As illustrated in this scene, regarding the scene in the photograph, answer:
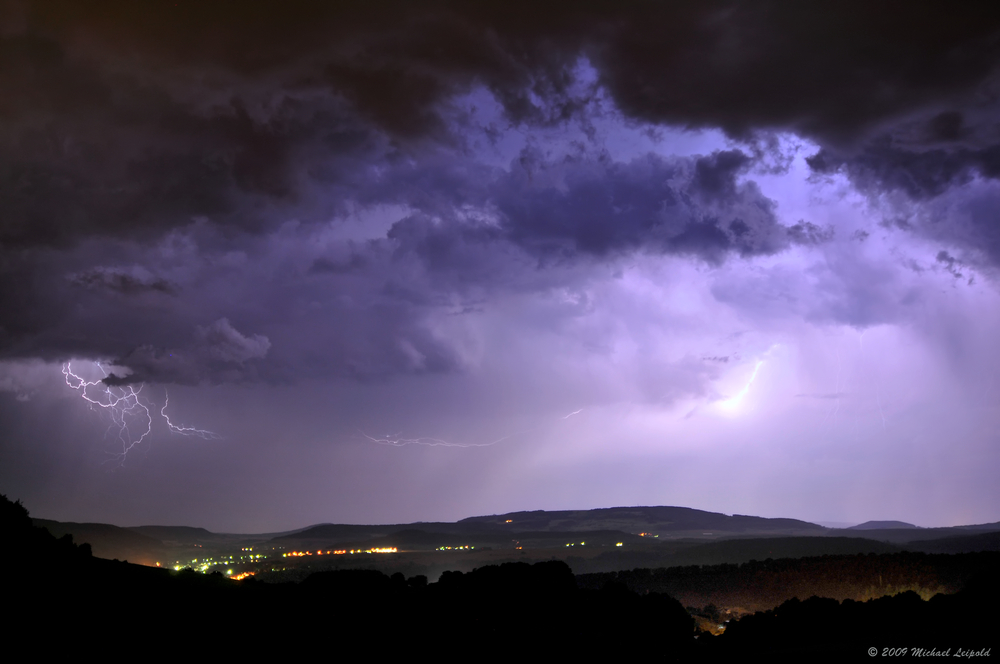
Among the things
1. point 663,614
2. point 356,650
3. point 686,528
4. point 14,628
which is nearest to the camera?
point 14,628

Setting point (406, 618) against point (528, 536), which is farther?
point (528, 536)

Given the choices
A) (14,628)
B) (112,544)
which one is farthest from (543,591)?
(112,544)

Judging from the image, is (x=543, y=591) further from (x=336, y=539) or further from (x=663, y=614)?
(x=336, y=539)

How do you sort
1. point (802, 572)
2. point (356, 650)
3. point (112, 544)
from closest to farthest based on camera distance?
point (356, 650)
point (802, 572)
point (112, 544)

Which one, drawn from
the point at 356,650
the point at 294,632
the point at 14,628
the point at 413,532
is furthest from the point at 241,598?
the point at 413,532

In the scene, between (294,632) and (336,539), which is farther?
(336,539)

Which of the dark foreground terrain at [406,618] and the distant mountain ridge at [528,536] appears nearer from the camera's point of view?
the dark foreground terrain at [406,618]

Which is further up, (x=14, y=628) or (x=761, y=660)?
(x=14, y=628)

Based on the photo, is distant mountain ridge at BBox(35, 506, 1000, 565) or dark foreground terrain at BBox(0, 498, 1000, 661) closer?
dark foreground terrain at BBox(0, 498, 1000, 661)
